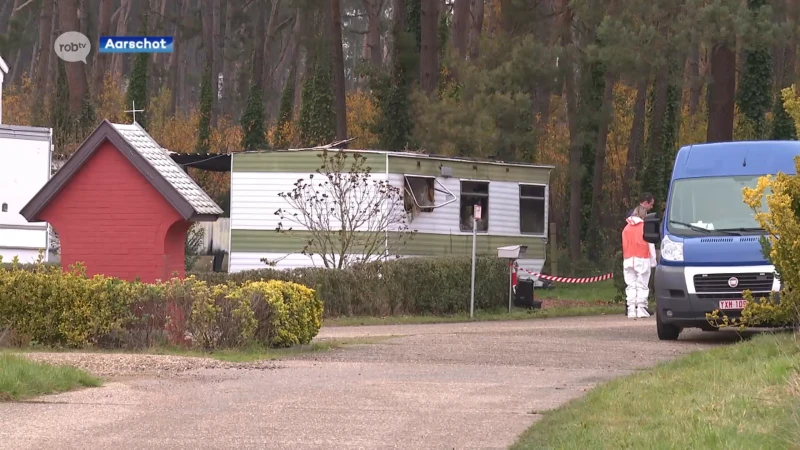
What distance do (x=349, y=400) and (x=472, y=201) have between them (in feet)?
62.8

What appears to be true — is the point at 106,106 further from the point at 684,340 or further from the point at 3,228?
the point at 684,340

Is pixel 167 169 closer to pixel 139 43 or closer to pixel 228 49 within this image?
pixel 139 43

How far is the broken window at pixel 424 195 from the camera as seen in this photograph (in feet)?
93.0

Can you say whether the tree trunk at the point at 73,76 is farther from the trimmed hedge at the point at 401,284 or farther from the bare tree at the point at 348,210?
the trimmed hedge at the point at 401,284

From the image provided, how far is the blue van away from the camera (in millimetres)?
16391

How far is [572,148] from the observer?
4034cm

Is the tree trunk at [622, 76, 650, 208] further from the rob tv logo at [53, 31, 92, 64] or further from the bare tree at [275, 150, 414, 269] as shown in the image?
the rob tv logo at [53, 31, 92, 64]

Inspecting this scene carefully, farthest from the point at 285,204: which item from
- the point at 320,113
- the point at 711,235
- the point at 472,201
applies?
the point at 320,113

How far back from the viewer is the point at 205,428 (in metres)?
9.30

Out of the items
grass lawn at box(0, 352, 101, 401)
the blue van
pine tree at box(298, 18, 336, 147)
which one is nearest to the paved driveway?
grass lawn at box(0, 352, 101, 401)

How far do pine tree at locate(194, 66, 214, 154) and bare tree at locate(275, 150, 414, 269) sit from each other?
970 inches

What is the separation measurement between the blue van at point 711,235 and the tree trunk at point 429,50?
2177 cm

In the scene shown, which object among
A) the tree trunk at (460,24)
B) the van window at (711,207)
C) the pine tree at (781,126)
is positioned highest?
the tree trunk at (460,24)

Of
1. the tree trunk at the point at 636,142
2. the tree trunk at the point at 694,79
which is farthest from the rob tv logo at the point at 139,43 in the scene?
the tree trunk at the point at 636,142
